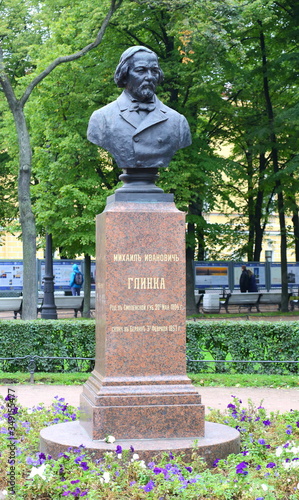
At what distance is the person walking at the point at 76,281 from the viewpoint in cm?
2767

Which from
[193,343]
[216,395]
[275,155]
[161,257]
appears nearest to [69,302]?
[275,155]

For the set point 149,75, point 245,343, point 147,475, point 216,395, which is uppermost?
point 149,75

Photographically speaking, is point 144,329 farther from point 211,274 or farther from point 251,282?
point 211,274

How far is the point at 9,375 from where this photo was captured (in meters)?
12.4

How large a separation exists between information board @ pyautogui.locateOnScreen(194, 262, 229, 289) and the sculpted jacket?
21536mm

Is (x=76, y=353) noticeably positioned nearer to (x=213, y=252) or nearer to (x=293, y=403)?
(x=293, y=403)

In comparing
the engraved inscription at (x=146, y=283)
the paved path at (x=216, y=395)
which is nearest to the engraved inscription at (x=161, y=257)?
the engraved inscription at (x=146, y=283)

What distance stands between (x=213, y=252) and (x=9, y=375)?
2260 centimetres

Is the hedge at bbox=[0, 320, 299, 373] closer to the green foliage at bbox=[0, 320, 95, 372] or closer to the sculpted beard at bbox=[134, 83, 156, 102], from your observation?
the green foliage at bbox=[0, 320, 95, 372]

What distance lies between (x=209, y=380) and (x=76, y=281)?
→ 16.1 metres

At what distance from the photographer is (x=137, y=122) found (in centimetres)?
750

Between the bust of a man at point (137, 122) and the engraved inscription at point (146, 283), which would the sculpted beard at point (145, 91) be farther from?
the engraved inscription at point (146, 283)

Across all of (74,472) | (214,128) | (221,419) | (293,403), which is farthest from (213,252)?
(74,472)

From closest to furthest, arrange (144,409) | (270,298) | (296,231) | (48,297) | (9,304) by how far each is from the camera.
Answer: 1. (144,409)
2. (48,297)
3. (9,304)
4. (270,298)
5. (296,231)
